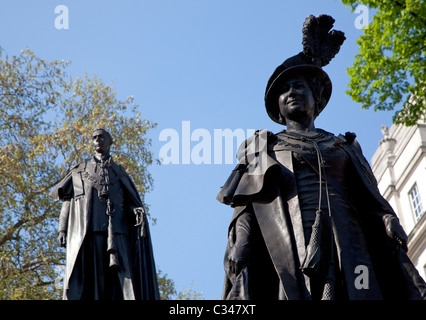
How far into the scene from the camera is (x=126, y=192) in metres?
9.05

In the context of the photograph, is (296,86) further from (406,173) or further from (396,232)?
(406,173)

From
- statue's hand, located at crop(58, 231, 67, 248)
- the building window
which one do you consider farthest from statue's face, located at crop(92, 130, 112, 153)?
the building window

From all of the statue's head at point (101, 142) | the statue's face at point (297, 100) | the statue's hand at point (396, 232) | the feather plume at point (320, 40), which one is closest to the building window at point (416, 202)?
the statue's head at point (101, 142)

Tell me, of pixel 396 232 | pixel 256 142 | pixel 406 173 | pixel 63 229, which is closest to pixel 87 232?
pixel 63 229

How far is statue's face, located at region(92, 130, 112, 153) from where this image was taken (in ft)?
31.1

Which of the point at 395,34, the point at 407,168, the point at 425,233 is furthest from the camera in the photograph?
the point at 407,168

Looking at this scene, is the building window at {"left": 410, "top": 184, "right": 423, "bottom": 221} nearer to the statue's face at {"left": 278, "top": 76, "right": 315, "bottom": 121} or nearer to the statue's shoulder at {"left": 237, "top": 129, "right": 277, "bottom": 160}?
the statue's face at {"left": 278, "top": 76, "right": 315, "bottom": 121}

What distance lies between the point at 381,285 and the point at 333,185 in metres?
0.92

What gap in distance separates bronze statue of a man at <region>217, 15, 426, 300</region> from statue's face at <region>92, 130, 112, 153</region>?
2.61m

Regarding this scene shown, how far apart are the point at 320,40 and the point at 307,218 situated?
198cm

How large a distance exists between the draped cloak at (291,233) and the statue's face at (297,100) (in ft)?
1.09
